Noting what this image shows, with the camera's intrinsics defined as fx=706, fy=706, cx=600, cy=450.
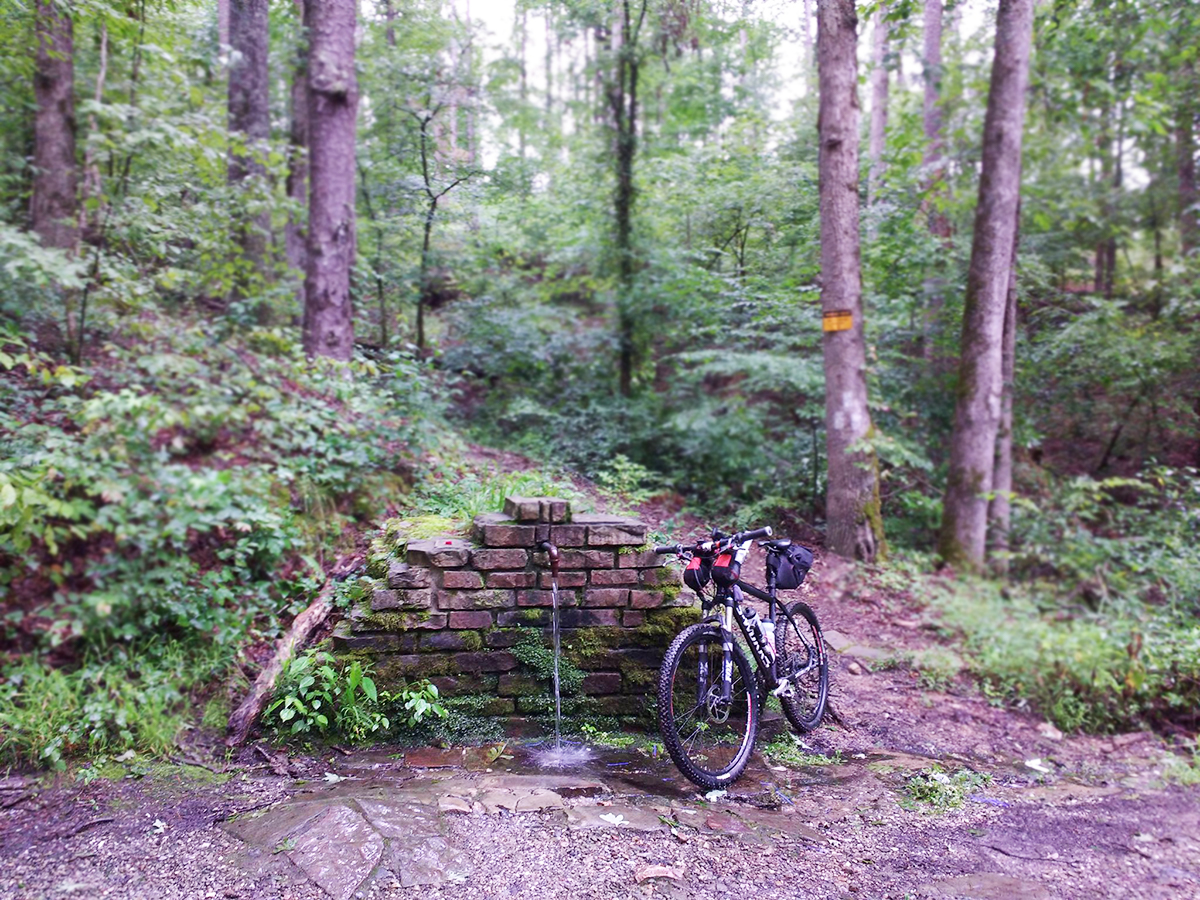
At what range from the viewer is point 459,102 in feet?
19.5

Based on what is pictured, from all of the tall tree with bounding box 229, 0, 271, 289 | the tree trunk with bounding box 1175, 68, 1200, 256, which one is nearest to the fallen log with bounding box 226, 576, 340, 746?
the tall tree with bounding box 229, 0, 271, 289

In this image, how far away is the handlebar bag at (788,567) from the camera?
144 inches

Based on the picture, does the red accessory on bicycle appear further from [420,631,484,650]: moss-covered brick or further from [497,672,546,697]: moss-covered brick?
[420,631,484,650]: moss-covered brick

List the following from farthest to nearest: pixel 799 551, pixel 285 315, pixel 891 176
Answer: pixel 891 176
pixel 285 315
pixel 799 551

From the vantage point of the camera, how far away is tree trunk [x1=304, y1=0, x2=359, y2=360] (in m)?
6.11

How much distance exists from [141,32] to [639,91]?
5.51m

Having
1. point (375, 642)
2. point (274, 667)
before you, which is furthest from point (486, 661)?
point (274, 667)

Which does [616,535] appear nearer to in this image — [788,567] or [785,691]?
[788,567]

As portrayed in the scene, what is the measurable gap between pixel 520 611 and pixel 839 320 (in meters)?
4.53

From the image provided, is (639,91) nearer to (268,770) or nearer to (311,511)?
(311,511)

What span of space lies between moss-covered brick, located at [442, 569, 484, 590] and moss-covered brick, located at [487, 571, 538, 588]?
6 cm

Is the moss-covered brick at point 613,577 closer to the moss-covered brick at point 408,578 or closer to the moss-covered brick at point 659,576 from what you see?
the moss-covered brick at point 659,576

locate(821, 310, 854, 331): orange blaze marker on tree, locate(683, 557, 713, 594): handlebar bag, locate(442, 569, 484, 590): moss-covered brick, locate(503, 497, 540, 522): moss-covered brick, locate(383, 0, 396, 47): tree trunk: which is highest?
locate(383, 0, 396, 47): tree trunk

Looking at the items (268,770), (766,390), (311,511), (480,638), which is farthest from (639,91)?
(268,770)
